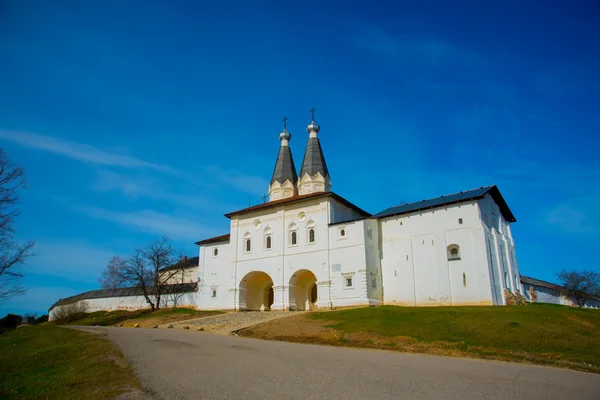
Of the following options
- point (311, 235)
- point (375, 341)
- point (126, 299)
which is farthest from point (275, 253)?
point (375, 341)

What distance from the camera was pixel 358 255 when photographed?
31.4 metres

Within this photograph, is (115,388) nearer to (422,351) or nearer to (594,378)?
(422,351)

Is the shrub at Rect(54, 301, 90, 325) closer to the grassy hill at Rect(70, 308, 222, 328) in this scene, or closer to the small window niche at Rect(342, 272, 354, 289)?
the grassy hill at Rect(70, 308, 222, 328)

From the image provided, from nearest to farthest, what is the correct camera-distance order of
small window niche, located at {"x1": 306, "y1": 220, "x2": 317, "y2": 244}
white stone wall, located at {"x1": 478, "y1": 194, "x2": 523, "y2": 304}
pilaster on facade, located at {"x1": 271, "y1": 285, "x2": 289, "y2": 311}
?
white stone wall, located at {"x1": 478, "y1": 194, "x2": 523, "y2": 304} → pilaster on facade, located at {"x1": 271, "y1": 285, "x2": 289, "y2": 311} → small window niche, located at {"x1": 306, "y1": 220, "x2": 317, "y2": 244}

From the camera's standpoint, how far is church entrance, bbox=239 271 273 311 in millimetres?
36719

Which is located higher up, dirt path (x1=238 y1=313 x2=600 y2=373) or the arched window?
the arched window

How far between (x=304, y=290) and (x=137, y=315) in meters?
14.3

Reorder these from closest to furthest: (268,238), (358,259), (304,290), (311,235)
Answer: (358,259) < (311,235) < (304,290) < (268,238)

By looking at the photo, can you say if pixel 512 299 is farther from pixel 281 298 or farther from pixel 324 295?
pixel 281 298

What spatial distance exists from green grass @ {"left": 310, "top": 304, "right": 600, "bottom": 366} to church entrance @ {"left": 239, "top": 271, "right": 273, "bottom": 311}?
41.5 ft

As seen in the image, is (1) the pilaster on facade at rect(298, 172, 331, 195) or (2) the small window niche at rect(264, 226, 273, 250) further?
(1) the pilaster on facade at rect(298, 172, 331, 195)

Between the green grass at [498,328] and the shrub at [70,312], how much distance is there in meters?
28.0

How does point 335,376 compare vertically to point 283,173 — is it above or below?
below

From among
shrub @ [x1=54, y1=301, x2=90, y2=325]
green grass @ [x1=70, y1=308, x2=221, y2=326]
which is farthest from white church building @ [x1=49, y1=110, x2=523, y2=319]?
shrub @ [x1=54, y1=301, x2=90, y2=325]
